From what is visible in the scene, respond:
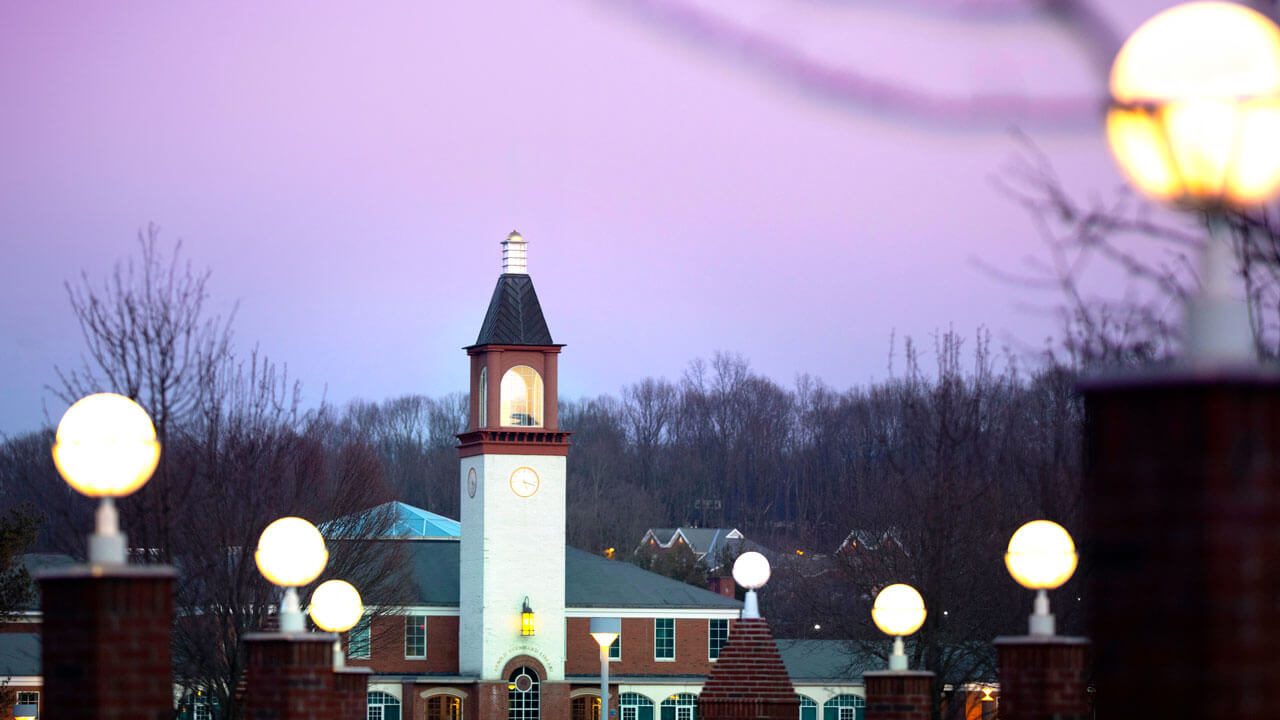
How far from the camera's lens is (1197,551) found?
474 cm

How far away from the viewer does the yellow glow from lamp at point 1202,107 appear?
4.54m

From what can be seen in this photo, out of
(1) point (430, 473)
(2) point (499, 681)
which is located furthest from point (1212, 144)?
(1) point (430, 473)

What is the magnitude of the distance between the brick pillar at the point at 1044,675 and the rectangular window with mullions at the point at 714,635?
129 feet

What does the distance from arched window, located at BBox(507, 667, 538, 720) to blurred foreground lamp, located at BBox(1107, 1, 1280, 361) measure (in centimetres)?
4404

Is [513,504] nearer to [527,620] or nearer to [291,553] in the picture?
[527,620]

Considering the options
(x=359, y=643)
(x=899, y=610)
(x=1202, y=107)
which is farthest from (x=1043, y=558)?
(x=359, y=643)

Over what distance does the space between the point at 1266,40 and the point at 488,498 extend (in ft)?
145

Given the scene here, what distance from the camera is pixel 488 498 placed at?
47.9 metres

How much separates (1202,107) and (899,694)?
10207 millimetres

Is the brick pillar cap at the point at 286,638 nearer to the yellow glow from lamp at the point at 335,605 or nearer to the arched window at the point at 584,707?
the yellow glow from lamp at the point at 335,605

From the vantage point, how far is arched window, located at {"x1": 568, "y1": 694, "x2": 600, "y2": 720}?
159 feet

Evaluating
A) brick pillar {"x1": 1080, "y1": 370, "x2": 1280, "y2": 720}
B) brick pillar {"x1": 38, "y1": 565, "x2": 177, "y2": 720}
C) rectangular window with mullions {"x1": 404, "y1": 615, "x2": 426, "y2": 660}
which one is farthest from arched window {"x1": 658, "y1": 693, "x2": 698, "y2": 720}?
brick pillar {"x1": 1080, "y1": 370, "x2": 1280, "y2": 720}

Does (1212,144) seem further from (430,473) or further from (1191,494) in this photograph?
(430,473)

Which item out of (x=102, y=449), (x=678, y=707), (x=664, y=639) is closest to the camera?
(x=102, y=449)
